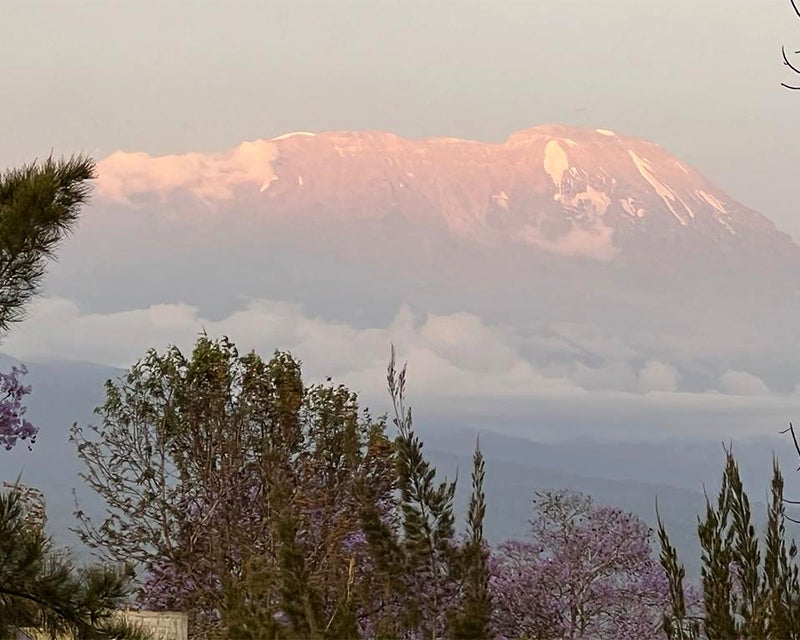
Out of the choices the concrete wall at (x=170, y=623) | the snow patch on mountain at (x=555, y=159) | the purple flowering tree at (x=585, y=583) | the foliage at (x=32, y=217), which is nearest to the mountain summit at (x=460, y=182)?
the snow patch on mountain at (x=555, y=159)

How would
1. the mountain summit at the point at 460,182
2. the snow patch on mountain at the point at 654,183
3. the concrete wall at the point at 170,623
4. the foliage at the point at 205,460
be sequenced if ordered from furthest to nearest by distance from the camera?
the snow patch on mountain at the point at 654,183
the mountain summit at the point at 460,182
the foliage at the point at 205,460
the concrete wall at the point at 170,623

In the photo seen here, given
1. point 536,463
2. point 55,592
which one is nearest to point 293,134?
point 55,592

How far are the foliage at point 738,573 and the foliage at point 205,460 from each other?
9.09 metres

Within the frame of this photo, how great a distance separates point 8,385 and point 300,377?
4.21 meters

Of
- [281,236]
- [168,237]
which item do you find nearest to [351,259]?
[281,236]

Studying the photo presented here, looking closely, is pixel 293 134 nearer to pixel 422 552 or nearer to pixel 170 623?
pixel 170 623

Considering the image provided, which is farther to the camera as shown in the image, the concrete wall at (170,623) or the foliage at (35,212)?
the concrete wall at (170,623)

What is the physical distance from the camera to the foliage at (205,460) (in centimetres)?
1255

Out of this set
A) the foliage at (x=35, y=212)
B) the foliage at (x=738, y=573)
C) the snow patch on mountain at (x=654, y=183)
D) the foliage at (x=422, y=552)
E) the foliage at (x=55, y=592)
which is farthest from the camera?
the snow patch on mountain at (x=654, y=183)

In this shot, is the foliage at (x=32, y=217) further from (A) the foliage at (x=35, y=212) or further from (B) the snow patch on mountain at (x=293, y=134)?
(B) the snow patch on mountain at (x=293, y=134)

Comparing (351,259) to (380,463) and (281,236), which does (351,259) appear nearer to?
(281,236)

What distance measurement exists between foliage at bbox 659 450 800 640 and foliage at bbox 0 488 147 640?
3.80 metres

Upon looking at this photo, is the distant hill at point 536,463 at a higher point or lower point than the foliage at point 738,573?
higher

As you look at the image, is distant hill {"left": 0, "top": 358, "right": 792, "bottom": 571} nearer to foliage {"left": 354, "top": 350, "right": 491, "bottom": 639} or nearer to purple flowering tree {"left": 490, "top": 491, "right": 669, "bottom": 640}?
purple flowering tree {"left": 490, "top": 491, "right": 669, "bottom": 640}
